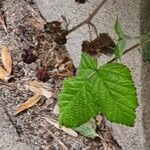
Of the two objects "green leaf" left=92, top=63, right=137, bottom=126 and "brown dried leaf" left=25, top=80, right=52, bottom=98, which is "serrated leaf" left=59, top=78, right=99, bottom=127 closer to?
"green leaf" left=92, top=63, right=137, bottom=126

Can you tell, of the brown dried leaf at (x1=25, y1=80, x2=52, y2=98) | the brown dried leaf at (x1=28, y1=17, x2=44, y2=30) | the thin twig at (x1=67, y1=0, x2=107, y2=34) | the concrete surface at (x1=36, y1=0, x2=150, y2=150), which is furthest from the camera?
the brown dried leaf at (x1=28, y1=17, x2=44, y2=30)

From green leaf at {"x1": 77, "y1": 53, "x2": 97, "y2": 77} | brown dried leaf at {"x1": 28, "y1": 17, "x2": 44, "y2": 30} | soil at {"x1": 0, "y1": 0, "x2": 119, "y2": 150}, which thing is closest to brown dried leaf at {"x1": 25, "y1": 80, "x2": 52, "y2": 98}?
soil at {"x1": 0, "y1": 0, "x2": 119, "y2": 150}

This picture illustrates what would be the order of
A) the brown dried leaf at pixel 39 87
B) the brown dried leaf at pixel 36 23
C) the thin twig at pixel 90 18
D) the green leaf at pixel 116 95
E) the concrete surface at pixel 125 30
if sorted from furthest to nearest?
the brown dried leaf at pixel 36 23 → the brown dried leaf at pixel 39 87 → the thin twig at pixel 90 18 → the concrete surface at pixel 125 30 → the green leaf at pixel 116 95

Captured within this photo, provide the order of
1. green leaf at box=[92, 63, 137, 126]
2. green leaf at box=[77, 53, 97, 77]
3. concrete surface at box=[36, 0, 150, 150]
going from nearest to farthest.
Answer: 1. green leaf at box=[92, 63, 137, 126]
2. green leaf at box=[77, 53, 97, 77]
3. concrete surface at box=[36, 0, 150, 150]

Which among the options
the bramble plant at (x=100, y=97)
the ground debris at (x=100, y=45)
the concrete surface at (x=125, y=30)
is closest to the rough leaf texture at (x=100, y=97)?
the bramble plant at (x=100, y=97)

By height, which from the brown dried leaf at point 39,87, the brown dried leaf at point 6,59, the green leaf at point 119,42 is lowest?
the brown dried leaf at point 39,87

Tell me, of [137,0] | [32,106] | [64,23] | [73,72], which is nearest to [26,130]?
[32,106]

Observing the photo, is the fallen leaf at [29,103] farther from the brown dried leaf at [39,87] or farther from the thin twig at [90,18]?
the thin twig at [90,18]

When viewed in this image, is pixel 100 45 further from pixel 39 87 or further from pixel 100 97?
pixel 100 97
